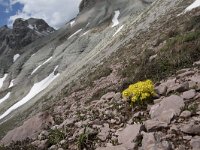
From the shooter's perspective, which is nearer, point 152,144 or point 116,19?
point 152,144

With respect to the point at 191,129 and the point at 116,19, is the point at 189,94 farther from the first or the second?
the point at 116,19

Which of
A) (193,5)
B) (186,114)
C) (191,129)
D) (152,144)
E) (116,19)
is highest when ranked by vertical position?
(116,19)

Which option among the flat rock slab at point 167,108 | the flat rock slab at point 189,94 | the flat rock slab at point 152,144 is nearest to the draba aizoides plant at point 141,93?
the flat rock slab at point 167,108

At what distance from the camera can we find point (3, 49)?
136 metres

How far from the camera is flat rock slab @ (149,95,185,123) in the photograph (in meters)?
11.9

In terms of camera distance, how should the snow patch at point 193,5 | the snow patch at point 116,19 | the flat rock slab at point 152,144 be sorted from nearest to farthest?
the flat rock slab at point 152,144
the snow patch at point 193,5
the snow patch at point 116,19

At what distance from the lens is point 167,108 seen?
12.4 m

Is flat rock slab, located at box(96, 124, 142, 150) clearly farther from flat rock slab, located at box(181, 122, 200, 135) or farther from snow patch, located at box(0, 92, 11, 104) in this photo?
snow patch, located at box(0, 92, 11, 104)

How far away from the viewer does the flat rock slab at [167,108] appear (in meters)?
11.9

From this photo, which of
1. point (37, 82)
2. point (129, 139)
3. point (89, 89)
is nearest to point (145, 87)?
point (129, 139)

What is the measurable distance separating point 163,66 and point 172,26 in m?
9.22

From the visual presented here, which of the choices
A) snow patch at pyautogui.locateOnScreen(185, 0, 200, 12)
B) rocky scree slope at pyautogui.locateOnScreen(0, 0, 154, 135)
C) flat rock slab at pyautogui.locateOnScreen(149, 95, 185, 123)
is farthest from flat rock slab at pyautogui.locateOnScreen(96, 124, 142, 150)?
rocky scree slope at pyautogui.locateOnScreen(0, 0, 154, 135)

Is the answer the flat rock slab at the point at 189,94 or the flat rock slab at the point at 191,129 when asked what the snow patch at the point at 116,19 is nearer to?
the flat rock slab at the point at 189,94

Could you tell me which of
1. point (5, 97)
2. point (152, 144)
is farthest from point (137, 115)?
point (5, 97)
